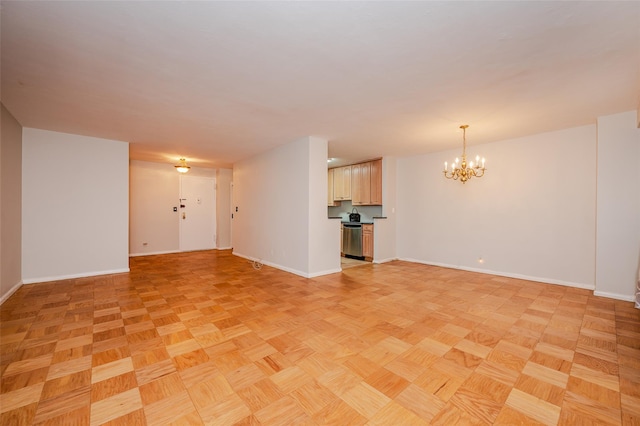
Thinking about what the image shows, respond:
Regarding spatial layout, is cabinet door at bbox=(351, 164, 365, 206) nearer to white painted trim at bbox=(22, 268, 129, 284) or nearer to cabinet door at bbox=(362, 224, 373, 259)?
cabinet door at bbox=(362, 224, 373, 259)

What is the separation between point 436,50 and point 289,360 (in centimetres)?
266

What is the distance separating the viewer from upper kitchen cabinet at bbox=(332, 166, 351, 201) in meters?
7.08

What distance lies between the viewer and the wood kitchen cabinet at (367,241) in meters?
5.98

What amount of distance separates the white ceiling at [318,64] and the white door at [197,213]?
3.46m

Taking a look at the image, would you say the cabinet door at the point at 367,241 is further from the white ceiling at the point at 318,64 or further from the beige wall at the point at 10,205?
the beige wall at the point at 10,205

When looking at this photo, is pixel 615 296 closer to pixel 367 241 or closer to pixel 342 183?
pixel 367 241

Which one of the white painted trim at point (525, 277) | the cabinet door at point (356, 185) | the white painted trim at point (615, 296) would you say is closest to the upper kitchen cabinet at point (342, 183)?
the cabinet door at point (356, 185)

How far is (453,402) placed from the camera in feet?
5.21

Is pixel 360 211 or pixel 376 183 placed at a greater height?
pixel 376 183

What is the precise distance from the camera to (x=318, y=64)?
2.21 m

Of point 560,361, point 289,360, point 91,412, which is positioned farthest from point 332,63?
point 560,361

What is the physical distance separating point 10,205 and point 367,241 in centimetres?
597

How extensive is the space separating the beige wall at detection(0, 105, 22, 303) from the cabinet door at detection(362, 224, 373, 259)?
5789mm

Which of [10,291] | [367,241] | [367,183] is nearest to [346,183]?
[367,183]
